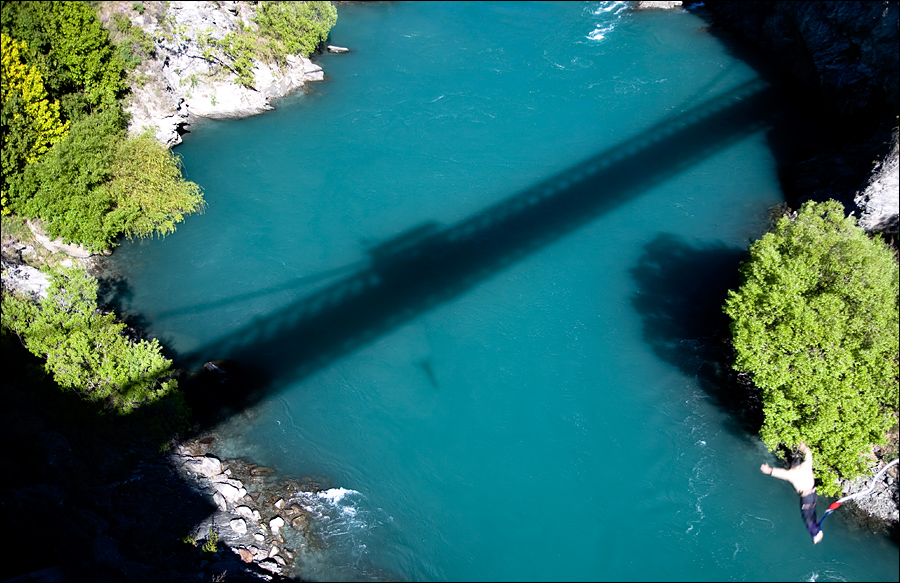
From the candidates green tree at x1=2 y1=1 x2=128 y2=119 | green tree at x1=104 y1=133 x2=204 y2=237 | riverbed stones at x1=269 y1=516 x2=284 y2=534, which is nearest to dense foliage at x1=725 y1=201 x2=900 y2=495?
riverbed stones at x1=269 y1=516 x2=284 y2=534

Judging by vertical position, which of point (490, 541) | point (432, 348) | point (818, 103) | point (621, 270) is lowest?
point (490, 541)

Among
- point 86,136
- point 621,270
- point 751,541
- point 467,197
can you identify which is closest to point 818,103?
point 621,270

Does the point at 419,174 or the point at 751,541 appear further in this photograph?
the point at 419,174

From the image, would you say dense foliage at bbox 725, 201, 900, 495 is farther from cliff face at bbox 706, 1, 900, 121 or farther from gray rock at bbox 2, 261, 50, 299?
gray rock at bbox 2, 261, 50, 299

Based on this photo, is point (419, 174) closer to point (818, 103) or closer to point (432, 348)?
point (432, 348)

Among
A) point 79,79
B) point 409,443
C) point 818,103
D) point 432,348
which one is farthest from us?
point 818,103

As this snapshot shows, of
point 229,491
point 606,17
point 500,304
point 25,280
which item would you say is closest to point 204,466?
point 229,491
